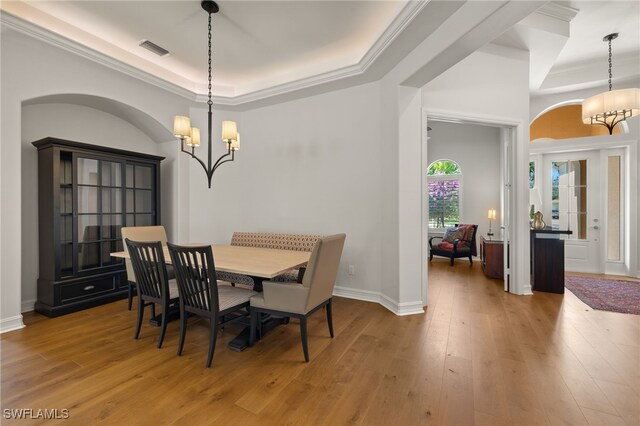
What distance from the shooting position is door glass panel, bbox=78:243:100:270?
3.31 meters

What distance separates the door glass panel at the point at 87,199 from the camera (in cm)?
334

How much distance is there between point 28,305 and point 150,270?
6.58 feet

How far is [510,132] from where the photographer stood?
389cm

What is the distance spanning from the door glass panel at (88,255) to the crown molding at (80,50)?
213 cm

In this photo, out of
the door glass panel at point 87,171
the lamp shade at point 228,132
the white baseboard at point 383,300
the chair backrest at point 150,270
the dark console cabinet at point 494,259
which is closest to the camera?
the chair backrest at point 150,270

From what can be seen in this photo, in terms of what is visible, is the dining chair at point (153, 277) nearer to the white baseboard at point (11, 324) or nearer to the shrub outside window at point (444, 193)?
the white baseboard at point (11, 324)

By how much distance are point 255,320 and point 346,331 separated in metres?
0.88

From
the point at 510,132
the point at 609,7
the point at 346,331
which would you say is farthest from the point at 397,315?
the point at 609,7

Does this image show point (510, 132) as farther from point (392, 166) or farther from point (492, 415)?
point (492, 415)

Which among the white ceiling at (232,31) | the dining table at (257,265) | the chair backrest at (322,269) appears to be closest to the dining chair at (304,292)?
the chair backrest at (322,269)

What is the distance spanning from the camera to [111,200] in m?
3.63

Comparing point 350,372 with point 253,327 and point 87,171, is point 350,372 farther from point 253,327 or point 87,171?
point 87,171

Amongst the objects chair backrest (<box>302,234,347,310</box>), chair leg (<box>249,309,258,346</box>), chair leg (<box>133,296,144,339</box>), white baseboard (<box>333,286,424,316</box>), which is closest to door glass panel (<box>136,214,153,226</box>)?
chair leg (<box>133,296,144,339</box>)

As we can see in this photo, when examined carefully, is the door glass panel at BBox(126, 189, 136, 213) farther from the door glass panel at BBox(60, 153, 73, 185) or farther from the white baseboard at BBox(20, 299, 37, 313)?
A: the white baseboard at BBox(20, 299, 37, 313)
